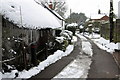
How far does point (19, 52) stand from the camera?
458 inches

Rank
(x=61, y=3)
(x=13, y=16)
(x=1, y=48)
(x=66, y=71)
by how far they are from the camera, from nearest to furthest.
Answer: (x=1, y=48) < (x=13, y=16) < (x=66, y=71) < (x=61, y=3)

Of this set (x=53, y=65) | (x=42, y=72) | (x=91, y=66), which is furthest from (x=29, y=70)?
(x=91, y=66)

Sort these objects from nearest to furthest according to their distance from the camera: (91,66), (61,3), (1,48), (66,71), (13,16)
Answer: (1,48) < (13,16) < (66,71) < (91,66) < (61,3)

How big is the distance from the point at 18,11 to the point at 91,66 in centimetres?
483

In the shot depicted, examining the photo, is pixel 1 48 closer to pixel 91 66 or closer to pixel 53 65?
pixel 53 65

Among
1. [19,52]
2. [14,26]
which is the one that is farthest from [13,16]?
[19,52]

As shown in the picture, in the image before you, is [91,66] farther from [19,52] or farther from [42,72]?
[19,52]

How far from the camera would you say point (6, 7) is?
11625mm

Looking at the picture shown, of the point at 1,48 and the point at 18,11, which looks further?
the point at 18,11

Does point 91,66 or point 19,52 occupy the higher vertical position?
point 19,52

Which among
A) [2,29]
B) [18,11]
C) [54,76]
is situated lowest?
[54,76]

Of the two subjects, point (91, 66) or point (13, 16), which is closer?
point (13, 16)

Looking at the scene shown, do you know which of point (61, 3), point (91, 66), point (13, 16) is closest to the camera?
point (13, 16)

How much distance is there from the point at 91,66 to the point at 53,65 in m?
2.07
